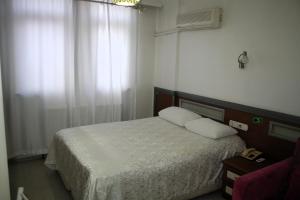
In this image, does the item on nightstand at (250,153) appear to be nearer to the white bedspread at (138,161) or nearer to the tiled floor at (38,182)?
the white bedspread at (138,161)

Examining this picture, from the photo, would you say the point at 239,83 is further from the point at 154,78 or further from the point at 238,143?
the point at 154,78

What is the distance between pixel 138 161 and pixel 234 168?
38.8 inches

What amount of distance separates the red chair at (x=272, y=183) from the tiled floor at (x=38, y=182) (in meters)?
0.74

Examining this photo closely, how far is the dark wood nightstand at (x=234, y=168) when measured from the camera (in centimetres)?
238

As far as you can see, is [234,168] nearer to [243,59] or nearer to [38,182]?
[243,59]

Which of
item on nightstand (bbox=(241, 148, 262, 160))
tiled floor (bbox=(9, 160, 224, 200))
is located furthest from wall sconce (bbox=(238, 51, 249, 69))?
tiled floor (bbox=(9, 160, 224, 200))

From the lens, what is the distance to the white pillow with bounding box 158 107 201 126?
3.27 m

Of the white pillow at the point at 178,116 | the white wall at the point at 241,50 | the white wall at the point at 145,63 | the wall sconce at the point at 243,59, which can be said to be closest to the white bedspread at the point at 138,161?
the white pillow at the point at 178,116

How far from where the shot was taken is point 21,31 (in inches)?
125

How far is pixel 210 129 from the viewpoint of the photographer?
2844 mm

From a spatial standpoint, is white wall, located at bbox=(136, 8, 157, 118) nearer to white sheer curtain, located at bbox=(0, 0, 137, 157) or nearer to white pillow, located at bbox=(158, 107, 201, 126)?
white sheer curtain, located at bbox=(0, 0, 137, 157)

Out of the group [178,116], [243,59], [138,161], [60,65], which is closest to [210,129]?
[178,116]

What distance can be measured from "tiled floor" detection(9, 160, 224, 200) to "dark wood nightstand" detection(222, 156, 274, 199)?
0.57 ft

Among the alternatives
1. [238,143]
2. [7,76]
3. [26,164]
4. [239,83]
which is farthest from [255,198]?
[7,76]
